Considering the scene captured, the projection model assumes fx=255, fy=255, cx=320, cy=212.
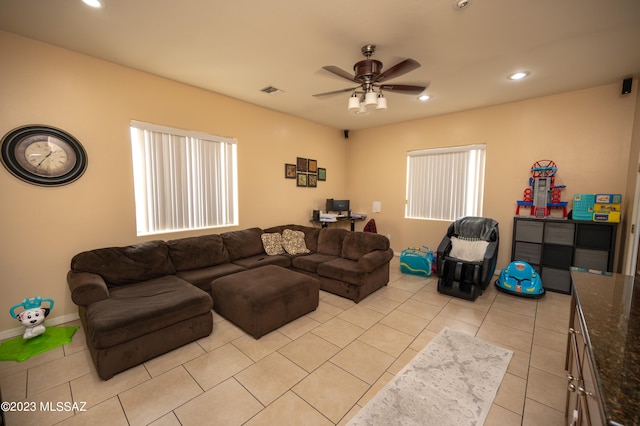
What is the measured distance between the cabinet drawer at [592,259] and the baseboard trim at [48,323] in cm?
642

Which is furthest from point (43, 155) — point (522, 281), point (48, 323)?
point (522, 281)

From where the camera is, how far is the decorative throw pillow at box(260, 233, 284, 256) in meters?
4.16

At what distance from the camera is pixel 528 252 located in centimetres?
388

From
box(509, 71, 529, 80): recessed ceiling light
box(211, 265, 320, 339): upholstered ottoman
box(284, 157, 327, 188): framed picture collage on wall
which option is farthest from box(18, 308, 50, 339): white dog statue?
box(509, 71, 529, 80): recessed ceiling light

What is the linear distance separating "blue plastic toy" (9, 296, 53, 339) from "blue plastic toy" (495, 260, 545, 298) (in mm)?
5484

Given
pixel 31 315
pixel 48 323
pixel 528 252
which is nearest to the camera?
pixel 31 315

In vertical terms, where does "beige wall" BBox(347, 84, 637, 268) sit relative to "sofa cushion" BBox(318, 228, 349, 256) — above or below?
above

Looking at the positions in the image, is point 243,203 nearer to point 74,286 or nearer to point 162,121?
point 162,121

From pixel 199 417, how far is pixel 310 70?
3.40 m

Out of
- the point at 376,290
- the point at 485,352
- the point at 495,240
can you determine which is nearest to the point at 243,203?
the point at 376,290

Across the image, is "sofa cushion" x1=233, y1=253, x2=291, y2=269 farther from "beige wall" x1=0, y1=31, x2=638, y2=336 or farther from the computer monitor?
the computer monitor

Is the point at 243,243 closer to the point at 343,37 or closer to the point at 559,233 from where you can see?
the point at 343,37

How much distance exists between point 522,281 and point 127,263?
506 cm

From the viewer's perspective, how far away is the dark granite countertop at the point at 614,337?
0.69m
